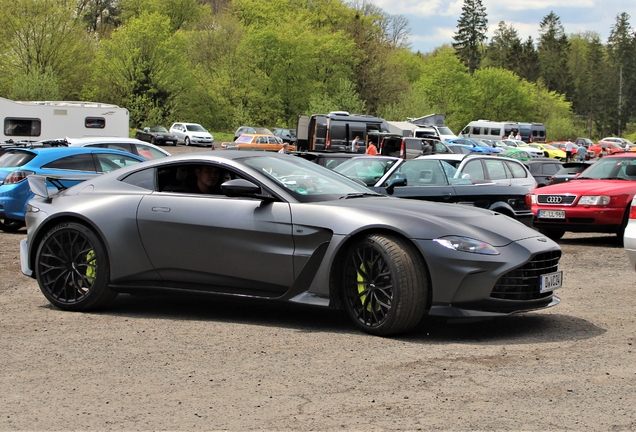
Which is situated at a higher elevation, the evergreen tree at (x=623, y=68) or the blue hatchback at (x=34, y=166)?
the evergreen tree at (x=623, y=68)

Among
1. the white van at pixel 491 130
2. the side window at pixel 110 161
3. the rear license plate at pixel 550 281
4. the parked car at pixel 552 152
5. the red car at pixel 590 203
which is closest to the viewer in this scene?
the rear license plate at pixel 550 281

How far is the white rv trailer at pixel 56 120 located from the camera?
36469mm

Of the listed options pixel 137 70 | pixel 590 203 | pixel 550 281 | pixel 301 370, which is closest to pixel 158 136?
pixel 137 70

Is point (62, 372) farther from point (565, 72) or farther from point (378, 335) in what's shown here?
point (565, 72)

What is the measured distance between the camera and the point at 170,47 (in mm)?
78500

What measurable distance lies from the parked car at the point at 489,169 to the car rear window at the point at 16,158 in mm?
7323

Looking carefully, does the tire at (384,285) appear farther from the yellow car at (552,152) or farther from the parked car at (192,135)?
the yellow car at (552,152)

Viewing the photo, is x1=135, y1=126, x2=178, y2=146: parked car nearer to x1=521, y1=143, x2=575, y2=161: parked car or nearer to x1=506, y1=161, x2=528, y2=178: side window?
x1=521, y1=143, x2=575, y2=161: parked car

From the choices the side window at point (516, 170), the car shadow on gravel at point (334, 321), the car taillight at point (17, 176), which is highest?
the side window at point (516, 170)

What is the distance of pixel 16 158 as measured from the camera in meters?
15.6

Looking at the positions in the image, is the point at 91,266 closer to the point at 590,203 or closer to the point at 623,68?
the point at 590,203

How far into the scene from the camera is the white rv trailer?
36.5m

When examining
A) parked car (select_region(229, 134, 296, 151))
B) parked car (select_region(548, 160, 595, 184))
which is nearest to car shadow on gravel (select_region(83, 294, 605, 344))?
parked car (select_region(548, 160, 595, 184))

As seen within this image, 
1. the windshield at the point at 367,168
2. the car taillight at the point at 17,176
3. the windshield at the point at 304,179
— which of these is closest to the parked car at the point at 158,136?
the car taillight at the point at 17,176
